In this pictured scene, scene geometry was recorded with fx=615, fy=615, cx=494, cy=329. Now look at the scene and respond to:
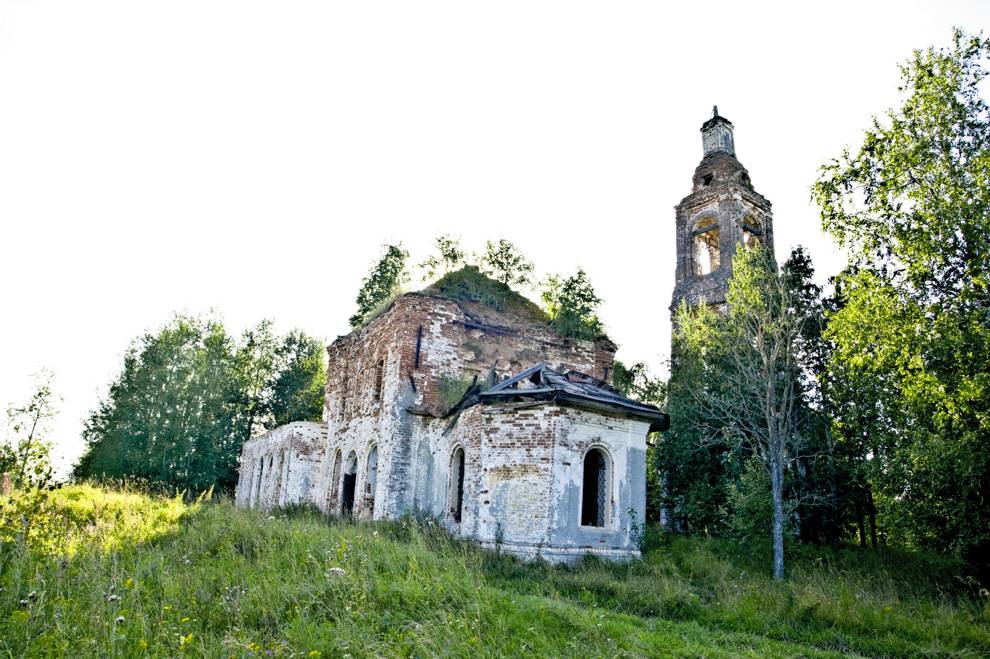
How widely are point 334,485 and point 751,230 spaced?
60.3 ft

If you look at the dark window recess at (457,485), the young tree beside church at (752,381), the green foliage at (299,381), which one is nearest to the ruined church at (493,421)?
the dark window recess at (457,485)

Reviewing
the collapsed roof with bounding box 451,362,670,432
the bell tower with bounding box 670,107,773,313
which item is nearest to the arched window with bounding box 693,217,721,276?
the bell tower with bounding box 670,107,773,313

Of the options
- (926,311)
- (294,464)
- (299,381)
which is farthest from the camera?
(299,381)

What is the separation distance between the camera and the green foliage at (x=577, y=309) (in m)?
19.5

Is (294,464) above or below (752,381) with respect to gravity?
below

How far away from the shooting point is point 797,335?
1538cm

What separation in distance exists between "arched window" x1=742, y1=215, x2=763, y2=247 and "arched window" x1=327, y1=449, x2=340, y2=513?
1721 cm

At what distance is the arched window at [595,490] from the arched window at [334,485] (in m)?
9.77

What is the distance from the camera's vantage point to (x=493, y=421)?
1307 cm

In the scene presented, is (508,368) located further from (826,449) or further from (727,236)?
(727,236)

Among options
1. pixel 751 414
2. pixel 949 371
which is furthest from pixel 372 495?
pixel 949 371

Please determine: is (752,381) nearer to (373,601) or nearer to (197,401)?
(373,601)

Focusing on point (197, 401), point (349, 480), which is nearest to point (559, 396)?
point (349, 480)

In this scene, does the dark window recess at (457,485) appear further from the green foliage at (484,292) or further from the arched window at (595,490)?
the green foliage at (484,292)
